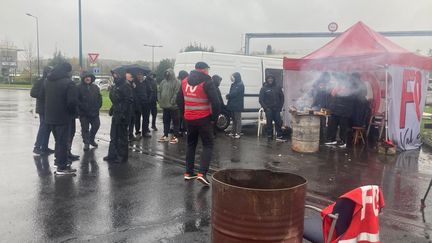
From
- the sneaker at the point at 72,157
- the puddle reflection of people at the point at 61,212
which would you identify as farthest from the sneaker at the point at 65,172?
the sneaker at the point at 72,157

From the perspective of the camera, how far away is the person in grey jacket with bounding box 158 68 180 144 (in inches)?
412

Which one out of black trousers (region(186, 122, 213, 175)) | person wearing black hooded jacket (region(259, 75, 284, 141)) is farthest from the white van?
black trousers (region(186, 122, 213, 175))

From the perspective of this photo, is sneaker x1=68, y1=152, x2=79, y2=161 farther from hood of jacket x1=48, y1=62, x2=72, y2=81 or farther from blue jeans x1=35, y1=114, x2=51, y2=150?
hood of jacket x1=48, y1=62, x2=72, y2=81

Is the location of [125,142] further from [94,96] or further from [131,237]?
[131,237]

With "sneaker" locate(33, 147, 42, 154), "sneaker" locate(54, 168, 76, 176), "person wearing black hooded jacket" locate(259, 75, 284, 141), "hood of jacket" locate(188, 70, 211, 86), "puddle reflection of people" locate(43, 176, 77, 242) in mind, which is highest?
"hood of jacket" locate(188, 70, 211, 86)

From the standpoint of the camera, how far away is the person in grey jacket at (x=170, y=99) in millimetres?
10469

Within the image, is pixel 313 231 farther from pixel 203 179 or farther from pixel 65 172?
pixel 65 172

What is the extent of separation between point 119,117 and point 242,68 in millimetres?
5485

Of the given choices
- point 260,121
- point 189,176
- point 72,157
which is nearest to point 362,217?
point 189,176

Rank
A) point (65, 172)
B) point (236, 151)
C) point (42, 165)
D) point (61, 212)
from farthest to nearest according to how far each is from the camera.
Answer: point (236, 151) → point (42, 165) → point (65, 172) → point (61, 212)

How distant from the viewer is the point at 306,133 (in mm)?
9633

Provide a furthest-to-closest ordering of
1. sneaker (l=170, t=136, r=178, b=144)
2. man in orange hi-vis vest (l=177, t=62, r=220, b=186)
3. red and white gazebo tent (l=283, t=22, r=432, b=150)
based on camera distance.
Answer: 1. sneaker (l=170, t=136, r=178, b=144)
2. red and white gazebo tent (l=283, t=22, r=432, b=150)
3. man in orange hi-vis vest (l=177, t=62, r=220, b=186)

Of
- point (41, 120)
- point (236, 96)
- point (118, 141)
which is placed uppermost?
point (236, 96)

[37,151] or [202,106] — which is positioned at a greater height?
[202,106]
